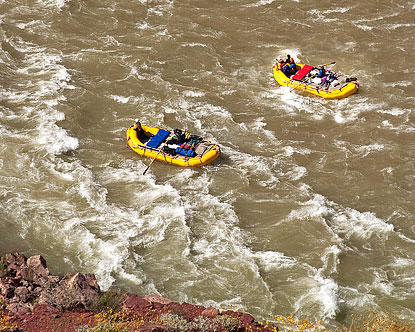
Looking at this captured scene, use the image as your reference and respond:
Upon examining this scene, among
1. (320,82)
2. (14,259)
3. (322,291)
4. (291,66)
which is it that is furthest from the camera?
(291,66)

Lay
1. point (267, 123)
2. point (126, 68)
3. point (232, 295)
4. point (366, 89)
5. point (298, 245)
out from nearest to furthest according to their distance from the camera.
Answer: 1. point (232, 295)
2. point (298, 245)
3. point (267, 123)
4. point (366, 89)
5. point (126, 68)

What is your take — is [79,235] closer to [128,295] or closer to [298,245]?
[128,295]

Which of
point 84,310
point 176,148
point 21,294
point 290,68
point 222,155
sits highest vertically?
point 84,310

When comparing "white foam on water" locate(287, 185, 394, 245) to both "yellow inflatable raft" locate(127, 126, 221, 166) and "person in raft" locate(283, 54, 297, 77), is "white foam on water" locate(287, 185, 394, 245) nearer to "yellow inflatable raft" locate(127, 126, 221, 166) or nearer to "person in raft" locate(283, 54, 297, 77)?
"yellow inflatable raft" locate(127, 126, 221, 166)

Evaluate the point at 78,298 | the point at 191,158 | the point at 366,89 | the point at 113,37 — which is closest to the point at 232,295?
the point at 78,298

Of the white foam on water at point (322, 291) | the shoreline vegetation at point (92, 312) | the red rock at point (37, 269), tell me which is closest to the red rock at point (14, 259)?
the shoreline vegetation at point (92, 312)

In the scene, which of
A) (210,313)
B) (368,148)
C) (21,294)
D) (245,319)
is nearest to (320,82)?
(368,148)

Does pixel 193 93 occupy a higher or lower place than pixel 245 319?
lower

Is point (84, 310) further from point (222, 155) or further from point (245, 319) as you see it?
point (222, 155)
